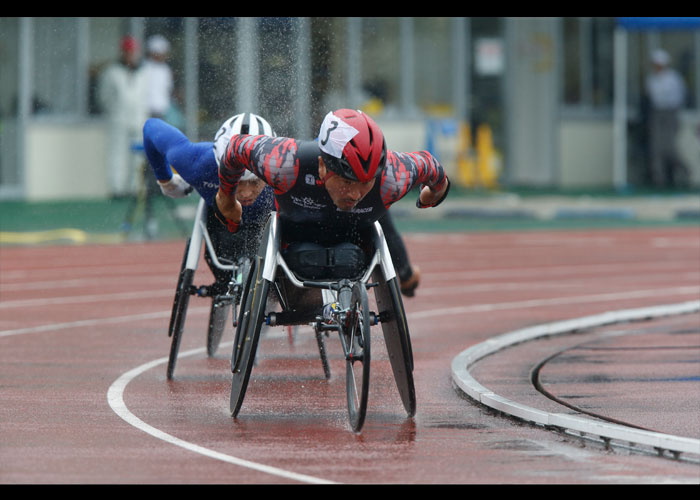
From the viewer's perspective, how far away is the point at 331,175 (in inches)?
288

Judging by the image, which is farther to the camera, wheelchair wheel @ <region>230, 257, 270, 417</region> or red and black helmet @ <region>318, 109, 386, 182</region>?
wheelchair wheel @ <region>230, 257, 270, 417</region>

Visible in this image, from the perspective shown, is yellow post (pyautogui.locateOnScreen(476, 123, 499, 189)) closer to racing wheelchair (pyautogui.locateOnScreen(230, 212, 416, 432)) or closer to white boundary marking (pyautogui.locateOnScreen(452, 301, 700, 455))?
white boundary marking (pyautogui.locateOnScreen(452, 301, 700, 455))

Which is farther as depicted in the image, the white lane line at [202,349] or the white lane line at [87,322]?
the white lane line at [87,322]

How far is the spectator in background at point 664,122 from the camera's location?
2778 centimetres

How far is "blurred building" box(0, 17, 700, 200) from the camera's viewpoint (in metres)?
25.8

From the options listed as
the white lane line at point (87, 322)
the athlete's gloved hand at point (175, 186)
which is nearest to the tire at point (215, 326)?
the athlete's gloved hand at point (175, 186)

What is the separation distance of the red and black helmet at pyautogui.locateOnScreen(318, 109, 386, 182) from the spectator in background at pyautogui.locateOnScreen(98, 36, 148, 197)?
1411cm

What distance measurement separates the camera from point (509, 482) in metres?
6.11

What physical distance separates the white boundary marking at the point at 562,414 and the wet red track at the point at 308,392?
0.08 m

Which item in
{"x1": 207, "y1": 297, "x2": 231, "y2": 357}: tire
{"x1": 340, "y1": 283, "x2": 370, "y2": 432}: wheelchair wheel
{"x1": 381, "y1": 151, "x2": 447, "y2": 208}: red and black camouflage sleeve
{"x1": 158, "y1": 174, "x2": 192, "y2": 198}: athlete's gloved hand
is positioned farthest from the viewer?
{"x1": 207, "y1": 297, "x2": 231, "y2": 357}: tire

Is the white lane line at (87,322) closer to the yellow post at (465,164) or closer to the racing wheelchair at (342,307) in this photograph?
the racing wheelchair at (342,307)

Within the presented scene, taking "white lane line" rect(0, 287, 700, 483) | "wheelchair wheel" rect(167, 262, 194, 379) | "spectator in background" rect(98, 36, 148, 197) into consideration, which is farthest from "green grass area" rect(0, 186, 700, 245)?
"wheelchair wheel" rect(167, 262, 194, 379)

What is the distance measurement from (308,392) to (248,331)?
115 cm
